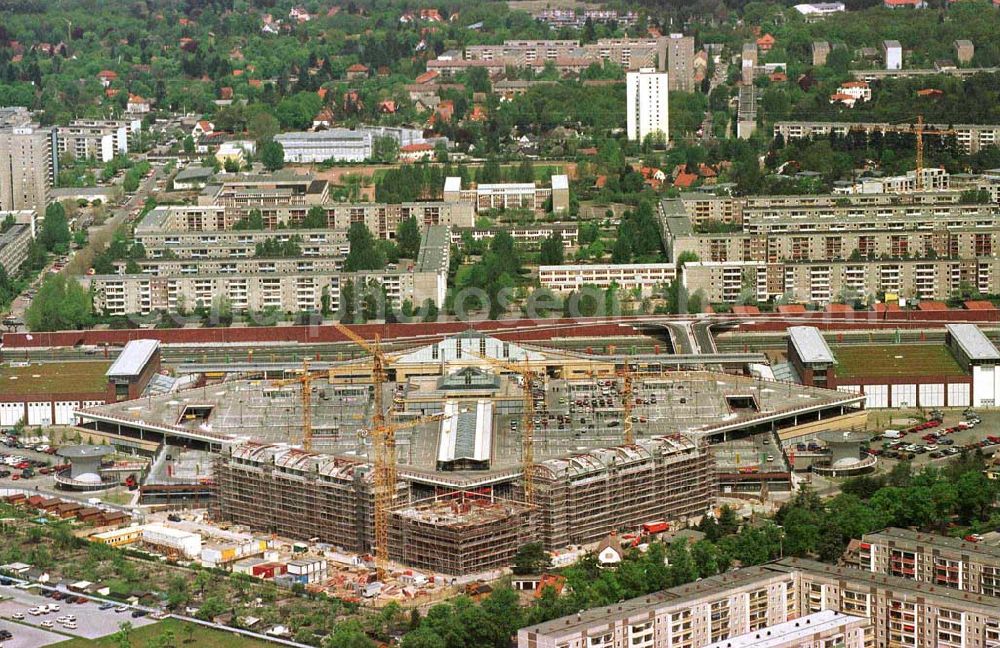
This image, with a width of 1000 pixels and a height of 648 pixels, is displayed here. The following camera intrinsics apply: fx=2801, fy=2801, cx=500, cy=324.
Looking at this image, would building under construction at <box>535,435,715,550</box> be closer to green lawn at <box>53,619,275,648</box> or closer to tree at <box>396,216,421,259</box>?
green lawn at <box>53,619,275,648</box>

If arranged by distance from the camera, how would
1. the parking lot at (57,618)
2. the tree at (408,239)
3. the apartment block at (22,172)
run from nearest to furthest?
the parking lot at (57,618)
the tree at (408,239)
the apartment block at (22,172)

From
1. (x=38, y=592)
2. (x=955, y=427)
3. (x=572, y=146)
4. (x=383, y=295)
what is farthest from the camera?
(x=572, y=146)

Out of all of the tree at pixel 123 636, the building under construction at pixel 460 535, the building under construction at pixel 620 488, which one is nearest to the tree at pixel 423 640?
the tree at pixel 123 636

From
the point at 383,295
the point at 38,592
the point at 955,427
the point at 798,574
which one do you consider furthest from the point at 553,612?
the point at 383,295

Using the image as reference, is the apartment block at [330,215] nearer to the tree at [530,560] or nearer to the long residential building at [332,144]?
the long residential building at [332,144]

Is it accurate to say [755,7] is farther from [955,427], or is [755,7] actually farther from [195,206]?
[955,427]

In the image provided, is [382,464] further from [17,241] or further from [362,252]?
[17,241]

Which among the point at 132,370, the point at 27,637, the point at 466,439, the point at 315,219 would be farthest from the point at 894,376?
the point at 27,637
